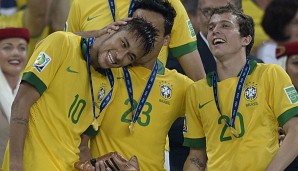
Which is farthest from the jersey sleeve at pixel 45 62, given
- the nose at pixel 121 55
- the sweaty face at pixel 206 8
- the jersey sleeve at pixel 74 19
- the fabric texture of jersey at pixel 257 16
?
the fabric texture of jersey at pixel 257 16

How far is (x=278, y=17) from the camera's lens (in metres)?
8.96

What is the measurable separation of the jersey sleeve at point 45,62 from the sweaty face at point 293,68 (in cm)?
189

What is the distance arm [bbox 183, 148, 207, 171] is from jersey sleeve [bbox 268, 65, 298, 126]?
23.5 inches

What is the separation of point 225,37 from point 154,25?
47 centimetres

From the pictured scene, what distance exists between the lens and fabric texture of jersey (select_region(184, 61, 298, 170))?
6586 mm

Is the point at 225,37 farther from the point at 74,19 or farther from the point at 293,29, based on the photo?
the point at 293,29

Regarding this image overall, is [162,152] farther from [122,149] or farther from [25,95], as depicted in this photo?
[25,95]

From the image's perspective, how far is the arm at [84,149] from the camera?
6.69 metres

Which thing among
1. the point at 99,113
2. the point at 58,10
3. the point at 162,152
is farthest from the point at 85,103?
the point at 58,10

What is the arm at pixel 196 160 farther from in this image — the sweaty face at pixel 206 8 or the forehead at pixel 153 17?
the sweaty face at pixel 206 8

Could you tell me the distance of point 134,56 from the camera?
21.6ft

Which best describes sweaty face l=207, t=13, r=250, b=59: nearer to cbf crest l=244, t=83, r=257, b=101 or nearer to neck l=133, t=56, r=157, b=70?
cbf crest l=244, t=83, r=257, b=101

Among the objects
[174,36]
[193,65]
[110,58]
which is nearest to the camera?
[110,58]

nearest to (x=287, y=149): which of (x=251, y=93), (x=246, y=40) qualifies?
(x=251, y=93)
